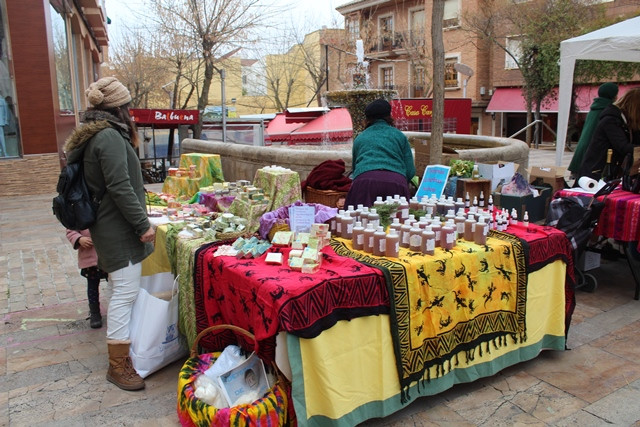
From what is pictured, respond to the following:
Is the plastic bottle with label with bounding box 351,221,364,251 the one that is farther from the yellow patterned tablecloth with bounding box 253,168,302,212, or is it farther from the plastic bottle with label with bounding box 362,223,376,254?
the yellow patterned tablecloth with bounding box 253,168,302,212

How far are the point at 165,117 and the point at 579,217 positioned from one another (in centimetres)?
1270

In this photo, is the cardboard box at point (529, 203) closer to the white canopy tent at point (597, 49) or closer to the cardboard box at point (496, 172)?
the cardboard box at point (496, 172)

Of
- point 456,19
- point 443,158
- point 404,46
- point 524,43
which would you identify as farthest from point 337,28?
point 443,158

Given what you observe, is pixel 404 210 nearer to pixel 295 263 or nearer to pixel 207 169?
pixel 295 263

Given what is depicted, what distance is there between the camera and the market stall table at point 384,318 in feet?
8.57

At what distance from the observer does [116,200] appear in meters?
3.10

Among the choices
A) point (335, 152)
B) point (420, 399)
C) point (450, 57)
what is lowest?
point (420, 399)

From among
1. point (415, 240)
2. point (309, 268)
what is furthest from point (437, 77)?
point (309, 268)

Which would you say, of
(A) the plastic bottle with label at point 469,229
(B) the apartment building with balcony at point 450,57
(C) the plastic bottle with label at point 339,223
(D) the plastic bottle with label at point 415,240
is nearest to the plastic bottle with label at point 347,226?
(C) the plastic bottle with label at point 339,223

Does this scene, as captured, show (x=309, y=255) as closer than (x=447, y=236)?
Yes

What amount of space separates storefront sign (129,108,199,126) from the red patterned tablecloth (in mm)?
12320

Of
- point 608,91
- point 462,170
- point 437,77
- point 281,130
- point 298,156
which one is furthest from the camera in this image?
point 281,130

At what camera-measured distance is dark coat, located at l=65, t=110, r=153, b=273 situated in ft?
10.1

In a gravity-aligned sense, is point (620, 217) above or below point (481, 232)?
below
